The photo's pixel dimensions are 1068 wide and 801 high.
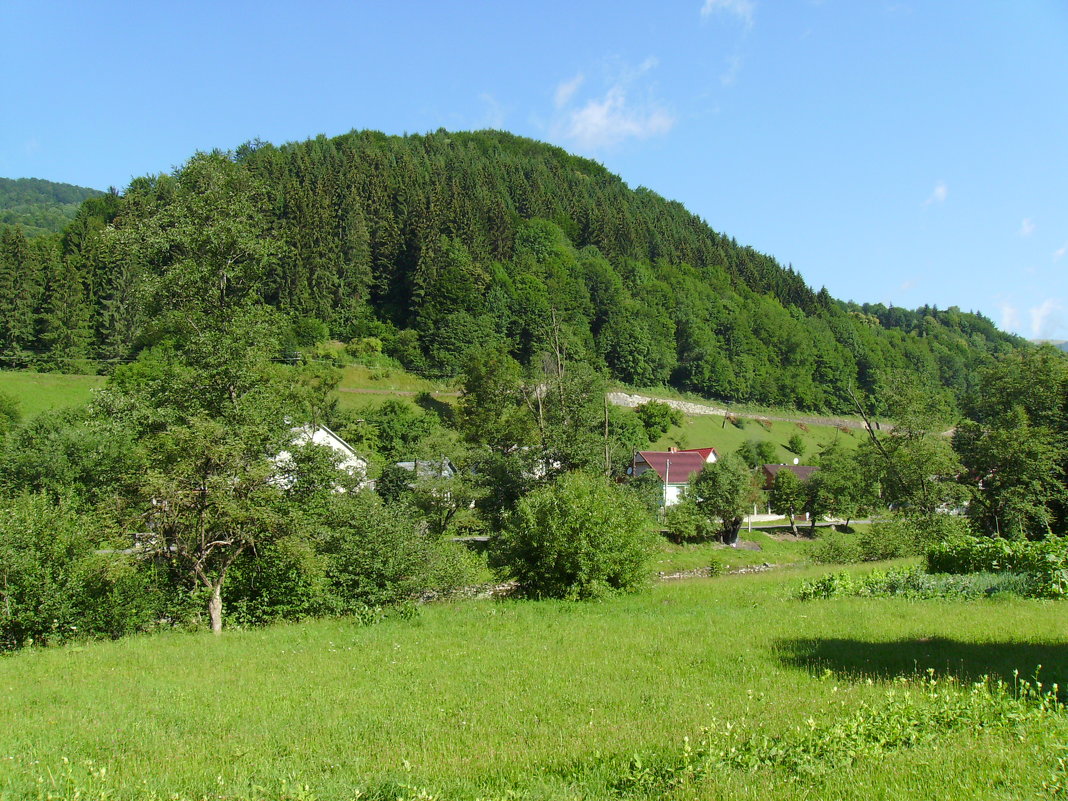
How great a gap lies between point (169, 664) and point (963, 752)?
521 inches

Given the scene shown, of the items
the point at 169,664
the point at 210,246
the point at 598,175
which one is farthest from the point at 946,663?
the point at 598,175

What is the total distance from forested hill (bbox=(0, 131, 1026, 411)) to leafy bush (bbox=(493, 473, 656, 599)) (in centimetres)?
1688

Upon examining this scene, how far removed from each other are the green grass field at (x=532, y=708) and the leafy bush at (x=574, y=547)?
16.9 feet

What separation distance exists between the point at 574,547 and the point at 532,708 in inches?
506

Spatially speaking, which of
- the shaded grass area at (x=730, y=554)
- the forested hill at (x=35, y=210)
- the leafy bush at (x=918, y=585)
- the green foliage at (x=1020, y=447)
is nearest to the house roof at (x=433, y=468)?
the shaded grass area at (x=730, y=554)

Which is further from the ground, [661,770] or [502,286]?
[502,286]

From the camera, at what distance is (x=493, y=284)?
102688 mm

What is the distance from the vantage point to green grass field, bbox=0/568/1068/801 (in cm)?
588

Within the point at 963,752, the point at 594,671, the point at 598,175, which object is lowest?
the point at 594,671

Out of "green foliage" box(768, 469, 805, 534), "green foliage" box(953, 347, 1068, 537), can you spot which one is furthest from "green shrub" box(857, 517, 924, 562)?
"green foliage" box(768, 469, 805, 534)

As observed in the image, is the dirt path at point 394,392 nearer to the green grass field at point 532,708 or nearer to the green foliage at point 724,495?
the green foliage at point 724,495

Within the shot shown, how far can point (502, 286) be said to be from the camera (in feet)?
336

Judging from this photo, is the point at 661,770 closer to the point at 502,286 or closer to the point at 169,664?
the point at 169,664

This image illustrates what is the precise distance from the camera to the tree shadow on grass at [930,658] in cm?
898
